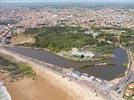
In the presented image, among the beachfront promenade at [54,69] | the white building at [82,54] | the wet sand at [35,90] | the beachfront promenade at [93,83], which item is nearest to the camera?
the beachfront promenade at [93,83]

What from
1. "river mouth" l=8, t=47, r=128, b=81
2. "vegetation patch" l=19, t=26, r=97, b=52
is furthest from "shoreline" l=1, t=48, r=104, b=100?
"vegetation patch" l=19, t=26, r=97, b=52

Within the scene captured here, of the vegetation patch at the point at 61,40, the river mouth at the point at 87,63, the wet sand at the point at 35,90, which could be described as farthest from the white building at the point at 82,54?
the wet sand at the point at 35,90

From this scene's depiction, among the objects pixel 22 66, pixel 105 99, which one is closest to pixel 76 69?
pixel 22 66

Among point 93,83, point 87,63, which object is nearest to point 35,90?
point 93,83

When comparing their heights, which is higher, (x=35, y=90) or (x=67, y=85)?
(x=67, y=85)

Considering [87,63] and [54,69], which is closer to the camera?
[54,69]

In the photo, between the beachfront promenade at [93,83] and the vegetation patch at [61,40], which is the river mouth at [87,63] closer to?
the beachfront promenade at [93,83]

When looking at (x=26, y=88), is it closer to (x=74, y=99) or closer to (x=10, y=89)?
(x=10, y=89)

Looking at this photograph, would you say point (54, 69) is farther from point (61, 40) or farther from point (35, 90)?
point (61, 40)
